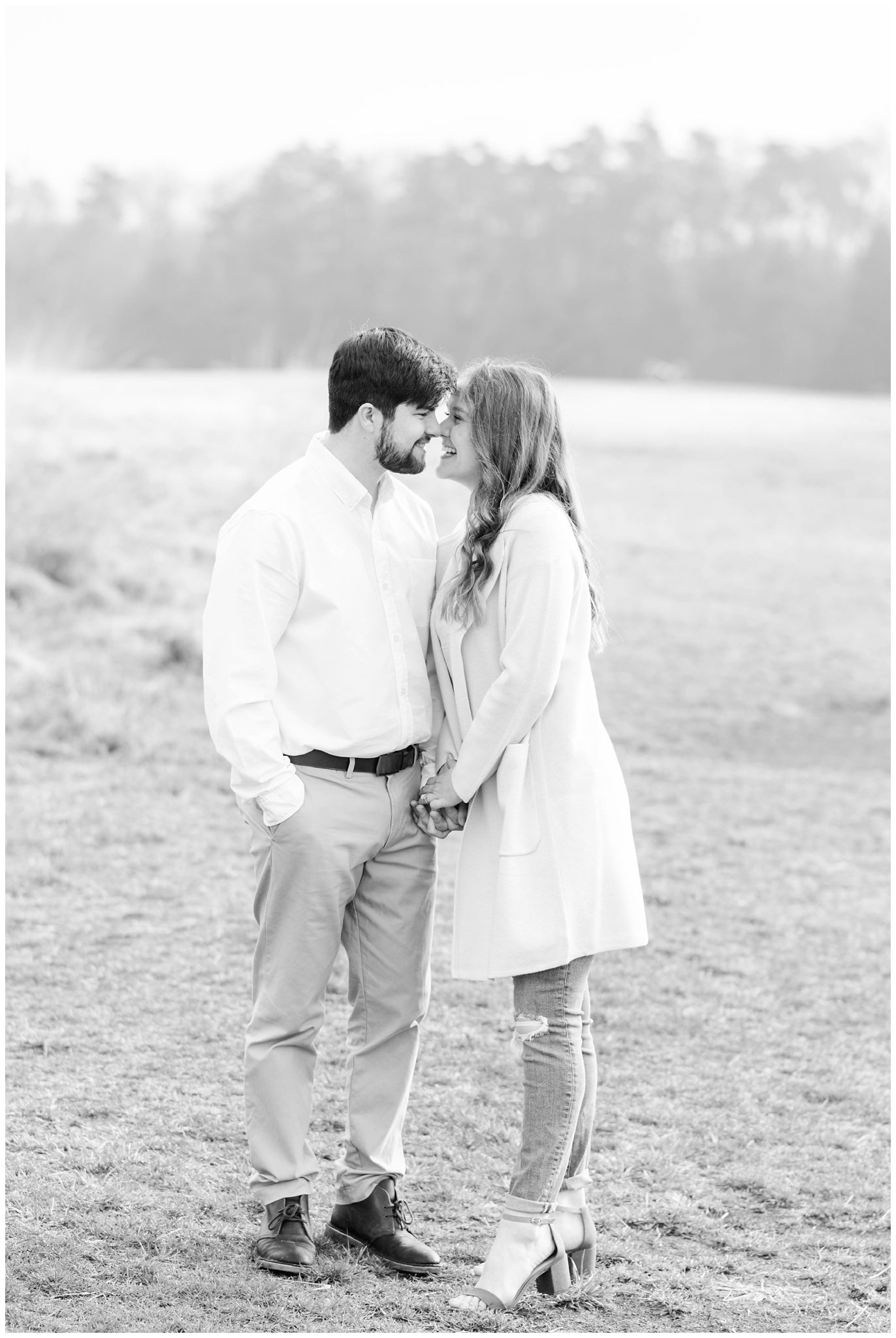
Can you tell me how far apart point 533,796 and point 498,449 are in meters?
0.73

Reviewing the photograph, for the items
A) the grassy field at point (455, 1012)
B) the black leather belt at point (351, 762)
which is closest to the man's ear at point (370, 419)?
the black leather belt at point (351, 762)

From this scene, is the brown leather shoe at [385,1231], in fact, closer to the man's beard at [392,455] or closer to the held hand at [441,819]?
the held hand at [441,819]

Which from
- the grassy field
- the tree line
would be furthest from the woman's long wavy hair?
the tree line

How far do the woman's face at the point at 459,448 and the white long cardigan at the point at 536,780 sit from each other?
0.46ft

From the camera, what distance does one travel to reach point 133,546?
49.4ft

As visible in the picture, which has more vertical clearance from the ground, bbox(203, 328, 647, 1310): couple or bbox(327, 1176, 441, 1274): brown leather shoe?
bbox(203, 328, 647, 1310): couple

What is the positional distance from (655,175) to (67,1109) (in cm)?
4998

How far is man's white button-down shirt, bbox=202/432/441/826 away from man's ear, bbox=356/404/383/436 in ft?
0.35

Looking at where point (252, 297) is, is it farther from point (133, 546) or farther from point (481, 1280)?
point (481, 1280)

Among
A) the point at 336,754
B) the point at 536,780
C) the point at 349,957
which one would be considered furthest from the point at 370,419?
the point at 349,957

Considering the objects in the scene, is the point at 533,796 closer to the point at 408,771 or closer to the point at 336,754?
the point at 408,771

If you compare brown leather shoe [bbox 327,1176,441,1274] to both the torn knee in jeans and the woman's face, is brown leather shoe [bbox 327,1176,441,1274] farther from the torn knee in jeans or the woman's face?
the woman's face

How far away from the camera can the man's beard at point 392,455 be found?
3.01m

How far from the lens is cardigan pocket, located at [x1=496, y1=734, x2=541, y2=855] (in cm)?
291
